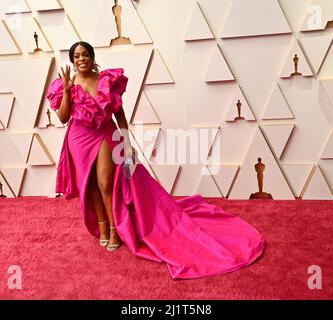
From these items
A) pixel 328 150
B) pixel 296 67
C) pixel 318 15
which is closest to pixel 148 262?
pixel 328 150

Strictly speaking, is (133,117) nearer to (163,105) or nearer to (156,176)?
(163,105)

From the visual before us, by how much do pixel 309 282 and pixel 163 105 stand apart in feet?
4.93

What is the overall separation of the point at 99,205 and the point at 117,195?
5.5 inches

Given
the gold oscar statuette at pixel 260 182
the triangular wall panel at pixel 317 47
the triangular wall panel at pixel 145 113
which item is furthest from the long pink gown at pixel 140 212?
the triangular wall panel at pixel 317 47

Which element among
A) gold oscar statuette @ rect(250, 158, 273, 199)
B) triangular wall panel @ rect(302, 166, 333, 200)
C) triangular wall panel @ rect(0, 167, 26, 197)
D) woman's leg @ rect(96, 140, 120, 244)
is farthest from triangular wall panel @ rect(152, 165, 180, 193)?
triangular wall panel @ rect(0, 167, 26, 197)

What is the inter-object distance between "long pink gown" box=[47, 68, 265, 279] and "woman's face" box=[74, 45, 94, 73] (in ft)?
0.27

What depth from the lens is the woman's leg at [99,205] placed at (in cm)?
215

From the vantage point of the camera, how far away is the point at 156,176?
9.50 ft

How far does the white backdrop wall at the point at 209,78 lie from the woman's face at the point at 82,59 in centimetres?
73

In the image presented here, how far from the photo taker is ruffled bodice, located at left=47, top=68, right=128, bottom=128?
199cm

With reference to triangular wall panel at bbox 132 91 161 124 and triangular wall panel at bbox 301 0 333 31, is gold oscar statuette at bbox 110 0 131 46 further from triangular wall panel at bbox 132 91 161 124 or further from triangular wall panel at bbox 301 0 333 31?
triangular wall panel at bbox 301 0 333 31

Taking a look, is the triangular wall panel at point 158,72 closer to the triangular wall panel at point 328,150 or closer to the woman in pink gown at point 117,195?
the woman in pink gown at point 117,195
